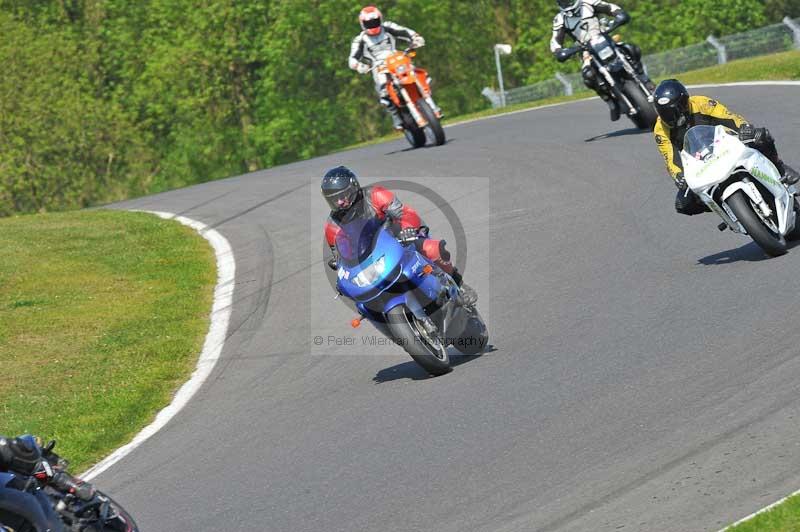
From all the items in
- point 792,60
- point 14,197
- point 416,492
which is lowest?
point 14,197

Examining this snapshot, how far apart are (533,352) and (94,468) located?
10.8 feet

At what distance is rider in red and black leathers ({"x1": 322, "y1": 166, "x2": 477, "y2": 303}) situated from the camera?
32.2 feet

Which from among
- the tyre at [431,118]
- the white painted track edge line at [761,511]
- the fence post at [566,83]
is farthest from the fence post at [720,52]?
the white painted track edge line at [761,511]

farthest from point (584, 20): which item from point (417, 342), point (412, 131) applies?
point (417, 342)

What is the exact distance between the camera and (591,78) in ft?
63.0

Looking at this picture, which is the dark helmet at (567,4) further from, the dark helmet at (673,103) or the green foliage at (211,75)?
the green foliage at (211,75)

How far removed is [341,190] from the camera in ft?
32.1

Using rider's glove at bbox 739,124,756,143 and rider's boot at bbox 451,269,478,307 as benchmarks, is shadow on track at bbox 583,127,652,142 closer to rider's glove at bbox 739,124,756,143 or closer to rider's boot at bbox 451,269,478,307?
rider's glove at bbox 739,124,756,143

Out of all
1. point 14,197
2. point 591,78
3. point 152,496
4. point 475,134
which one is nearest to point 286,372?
point 152,496

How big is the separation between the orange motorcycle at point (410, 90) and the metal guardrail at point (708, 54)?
10329mm

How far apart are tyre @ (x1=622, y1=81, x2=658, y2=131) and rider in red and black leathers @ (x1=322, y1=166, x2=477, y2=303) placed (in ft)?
29.1

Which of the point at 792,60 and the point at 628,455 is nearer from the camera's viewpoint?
the point at 628,455

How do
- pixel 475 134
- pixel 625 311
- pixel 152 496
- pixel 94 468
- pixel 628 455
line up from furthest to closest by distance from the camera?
pixel 475 134, pixel 625 311, pixel 94 468, pixel 152 496, pixel 628 455

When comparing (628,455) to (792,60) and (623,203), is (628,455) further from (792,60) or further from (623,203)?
(792,60)
